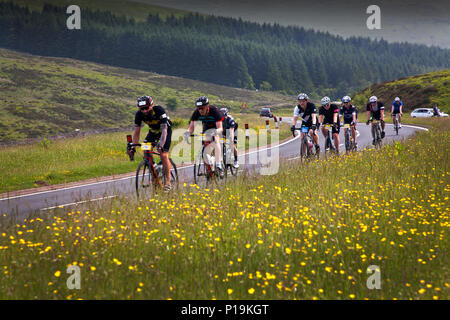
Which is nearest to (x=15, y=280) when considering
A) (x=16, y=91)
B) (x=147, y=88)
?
(x=16, y=91)

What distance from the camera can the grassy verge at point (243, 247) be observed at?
4289 millimetres

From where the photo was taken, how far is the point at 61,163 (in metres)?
15.6

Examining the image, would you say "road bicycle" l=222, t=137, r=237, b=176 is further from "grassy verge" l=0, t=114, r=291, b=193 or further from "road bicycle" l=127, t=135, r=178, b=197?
"grassy verge" l=0, t=114, r=291, b=193

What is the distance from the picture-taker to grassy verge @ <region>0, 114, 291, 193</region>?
513 inches

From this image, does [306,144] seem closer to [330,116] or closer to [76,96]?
[330,116]

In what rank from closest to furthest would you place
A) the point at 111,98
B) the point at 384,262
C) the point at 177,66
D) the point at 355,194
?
the point at 384,262, the point at 355,194, the point at 111,98, the point at 177,66

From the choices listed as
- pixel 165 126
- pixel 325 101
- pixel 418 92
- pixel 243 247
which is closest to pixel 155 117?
pixel 165 126

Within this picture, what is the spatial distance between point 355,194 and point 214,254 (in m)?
3.80

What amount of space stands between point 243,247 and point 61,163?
1218 cm

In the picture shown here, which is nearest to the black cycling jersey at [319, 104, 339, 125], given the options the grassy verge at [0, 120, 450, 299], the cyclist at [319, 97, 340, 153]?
the cyclist at [319, 97, 340, 153]

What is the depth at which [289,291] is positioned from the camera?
425cm

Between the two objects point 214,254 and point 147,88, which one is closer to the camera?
point 214,254

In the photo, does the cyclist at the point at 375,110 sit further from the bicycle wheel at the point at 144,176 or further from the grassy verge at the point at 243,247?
the bicycle wheel at the point at 144,176
